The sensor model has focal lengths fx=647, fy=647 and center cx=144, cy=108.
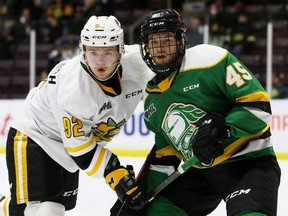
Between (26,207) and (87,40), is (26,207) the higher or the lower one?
the lower one

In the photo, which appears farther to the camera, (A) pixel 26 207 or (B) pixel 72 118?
(A) pixel 26 207

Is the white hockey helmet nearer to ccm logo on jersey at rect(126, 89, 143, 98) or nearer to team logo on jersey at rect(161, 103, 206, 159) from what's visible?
ccm logo on jersey at rect(126, 89, 143, 98)

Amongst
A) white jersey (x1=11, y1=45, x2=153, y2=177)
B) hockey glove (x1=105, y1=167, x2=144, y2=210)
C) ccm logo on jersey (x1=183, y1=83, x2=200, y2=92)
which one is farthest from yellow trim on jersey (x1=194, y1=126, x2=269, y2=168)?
white jersey (x1=11, y1=45, x2=153, y2=177)

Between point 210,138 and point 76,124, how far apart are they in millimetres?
585

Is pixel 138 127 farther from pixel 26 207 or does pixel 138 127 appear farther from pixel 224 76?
pixel 224 76

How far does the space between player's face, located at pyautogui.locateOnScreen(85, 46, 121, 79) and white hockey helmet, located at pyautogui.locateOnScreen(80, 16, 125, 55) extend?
0.07ft

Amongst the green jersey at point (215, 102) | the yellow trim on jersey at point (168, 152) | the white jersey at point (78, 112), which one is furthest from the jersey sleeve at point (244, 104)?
the white jersey at point (78, 112)

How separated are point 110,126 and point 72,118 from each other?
226 millimetres

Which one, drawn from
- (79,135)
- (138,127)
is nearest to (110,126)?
(79,135)

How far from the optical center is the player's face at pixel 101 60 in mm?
2479

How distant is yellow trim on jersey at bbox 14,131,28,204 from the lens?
2734 mm

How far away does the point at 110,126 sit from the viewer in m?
2.70

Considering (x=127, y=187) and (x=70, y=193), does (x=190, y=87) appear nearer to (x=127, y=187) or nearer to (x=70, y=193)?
(x=127, y=187)

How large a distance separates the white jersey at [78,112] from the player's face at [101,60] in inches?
2.7
